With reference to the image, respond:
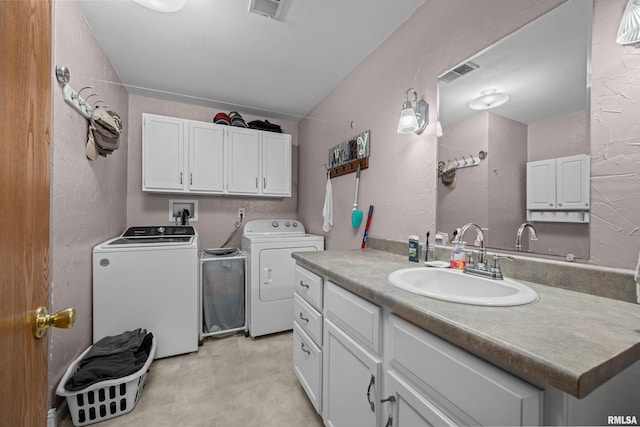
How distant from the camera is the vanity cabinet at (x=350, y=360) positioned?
93cm


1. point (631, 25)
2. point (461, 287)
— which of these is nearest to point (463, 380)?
Result: point (461, 287)

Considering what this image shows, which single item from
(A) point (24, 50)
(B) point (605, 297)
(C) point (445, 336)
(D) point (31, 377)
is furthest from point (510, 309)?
(A) point (24, 50)

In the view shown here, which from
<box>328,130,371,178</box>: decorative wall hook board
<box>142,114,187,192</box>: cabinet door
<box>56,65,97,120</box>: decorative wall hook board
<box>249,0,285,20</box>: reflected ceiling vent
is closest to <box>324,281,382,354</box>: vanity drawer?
<box>328,130,371,178</box>: decorative wall hook board

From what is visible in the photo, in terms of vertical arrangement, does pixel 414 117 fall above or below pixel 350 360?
above

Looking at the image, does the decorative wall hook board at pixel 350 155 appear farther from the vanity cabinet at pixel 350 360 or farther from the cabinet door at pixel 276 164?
the vanity cabinet at pixel 350 360

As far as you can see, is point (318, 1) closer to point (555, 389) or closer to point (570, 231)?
point (570, 231)

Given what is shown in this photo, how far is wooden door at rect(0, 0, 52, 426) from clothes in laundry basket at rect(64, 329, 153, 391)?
43.2 inches

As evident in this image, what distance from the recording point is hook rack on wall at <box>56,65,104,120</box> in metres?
1.39

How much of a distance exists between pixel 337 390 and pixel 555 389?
3.07 feet

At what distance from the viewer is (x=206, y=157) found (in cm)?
273

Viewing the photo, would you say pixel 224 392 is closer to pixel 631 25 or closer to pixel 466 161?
pixel 466 161

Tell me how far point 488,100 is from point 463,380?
48.6 inches

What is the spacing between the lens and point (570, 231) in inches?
36.5

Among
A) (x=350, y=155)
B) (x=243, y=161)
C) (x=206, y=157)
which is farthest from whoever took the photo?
(x=243, y=161)
